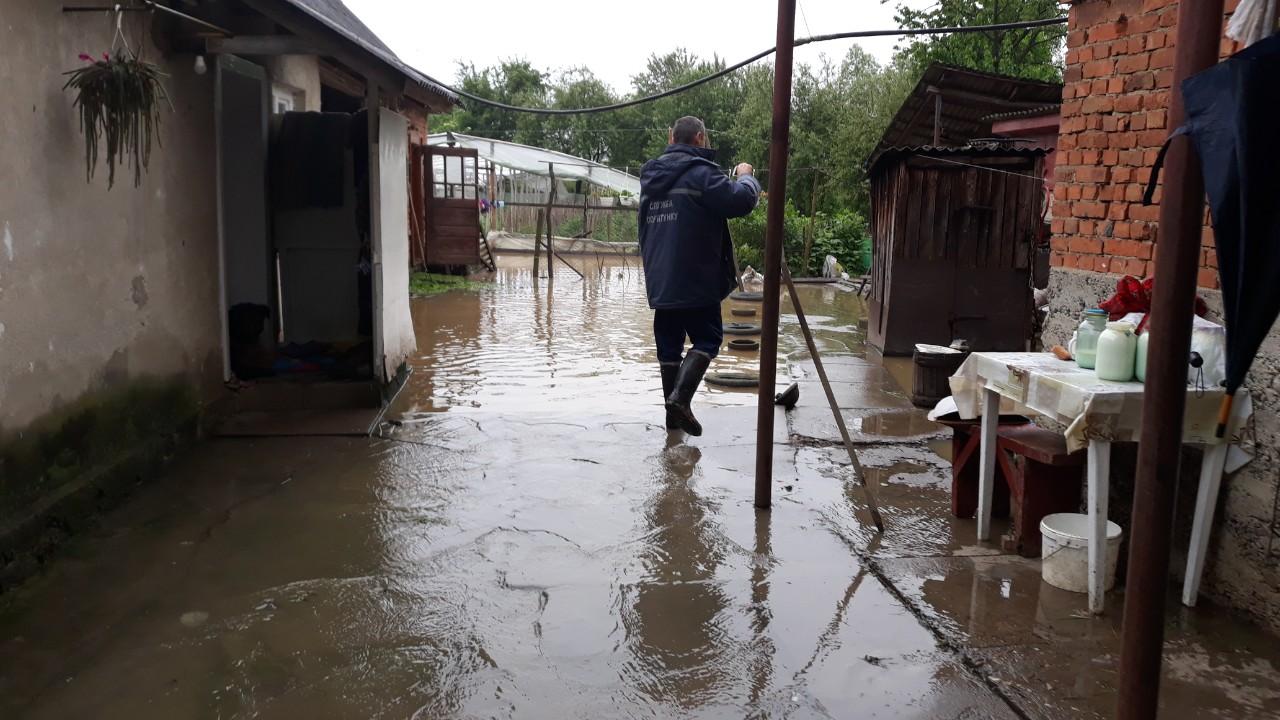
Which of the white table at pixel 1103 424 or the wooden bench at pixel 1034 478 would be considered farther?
the wooden bench at pixel 1034 478

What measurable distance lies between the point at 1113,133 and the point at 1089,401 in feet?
5.71

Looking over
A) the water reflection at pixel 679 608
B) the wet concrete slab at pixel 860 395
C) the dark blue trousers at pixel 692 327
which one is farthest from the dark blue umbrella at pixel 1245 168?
the wet concrete slab at pixel 860 395

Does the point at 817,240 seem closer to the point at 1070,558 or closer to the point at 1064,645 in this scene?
the point at 1070,558

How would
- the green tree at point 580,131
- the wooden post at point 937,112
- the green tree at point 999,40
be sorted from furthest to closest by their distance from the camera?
the green tree at point 580,131 < the green tree at point 999,40 < the wooden post at point 937,112

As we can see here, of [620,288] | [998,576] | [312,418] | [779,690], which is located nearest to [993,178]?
[998,576]

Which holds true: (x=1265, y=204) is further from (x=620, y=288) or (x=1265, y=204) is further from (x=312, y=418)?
(x=620, y=288)

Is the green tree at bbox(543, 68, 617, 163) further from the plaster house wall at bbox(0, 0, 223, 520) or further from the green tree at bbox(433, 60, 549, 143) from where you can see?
the plaster house wall at bbox(0, 0, 223, 520)

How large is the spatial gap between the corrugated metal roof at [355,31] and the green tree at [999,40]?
14781 mm

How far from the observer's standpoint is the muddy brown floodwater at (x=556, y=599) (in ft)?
10.4

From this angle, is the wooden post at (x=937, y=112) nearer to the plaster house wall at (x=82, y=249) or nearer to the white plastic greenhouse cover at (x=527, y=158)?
the plaster house wall at (x=82, y=249)

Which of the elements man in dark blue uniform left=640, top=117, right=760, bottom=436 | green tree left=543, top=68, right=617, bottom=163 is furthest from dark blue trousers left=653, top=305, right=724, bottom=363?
green tree left=543, top=68, right=617, bottom=163

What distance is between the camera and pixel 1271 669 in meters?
3.39

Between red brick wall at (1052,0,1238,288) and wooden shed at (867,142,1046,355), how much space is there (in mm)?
4580

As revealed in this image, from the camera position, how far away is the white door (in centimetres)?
722
